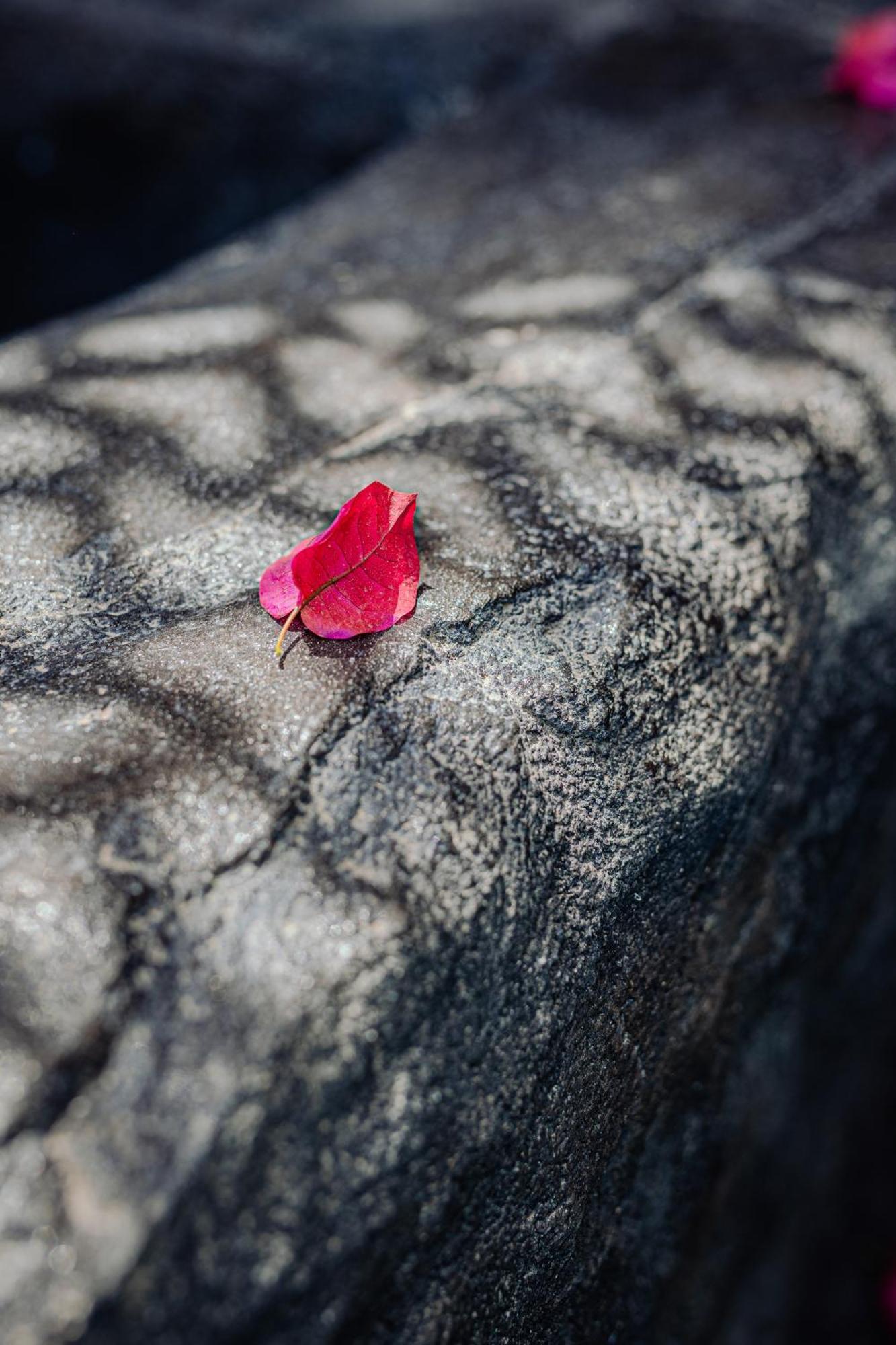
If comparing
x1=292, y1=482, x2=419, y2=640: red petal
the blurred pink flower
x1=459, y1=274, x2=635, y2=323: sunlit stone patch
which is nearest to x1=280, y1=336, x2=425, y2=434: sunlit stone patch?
x1=459, y1=274, x2=635, y2=323: sunlit stone patch

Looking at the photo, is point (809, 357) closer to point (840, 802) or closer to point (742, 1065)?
point (840, 802)

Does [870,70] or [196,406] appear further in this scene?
[870,70]

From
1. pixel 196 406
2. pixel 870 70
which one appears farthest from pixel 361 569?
pixel 870 70

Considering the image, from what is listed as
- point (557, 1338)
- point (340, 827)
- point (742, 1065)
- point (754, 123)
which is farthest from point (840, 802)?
point (754, 123)

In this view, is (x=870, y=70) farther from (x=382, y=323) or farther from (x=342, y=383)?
(x=342, y=383)

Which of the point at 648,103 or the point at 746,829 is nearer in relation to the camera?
the point at 746,829
